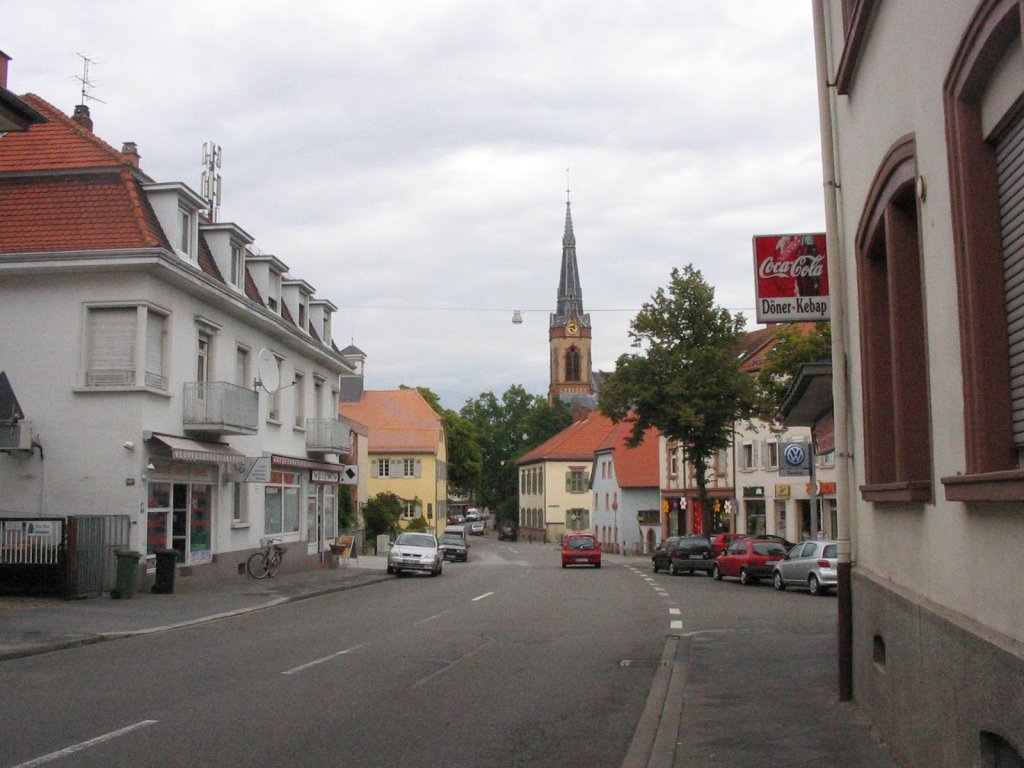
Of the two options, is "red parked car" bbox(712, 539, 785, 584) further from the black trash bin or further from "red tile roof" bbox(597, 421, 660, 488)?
"red tile roof" bbox(597, 421, 660, 488)

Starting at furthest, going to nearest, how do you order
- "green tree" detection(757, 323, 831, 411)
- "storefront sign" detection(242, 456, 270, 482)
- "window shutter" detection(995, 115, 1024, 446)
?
"green tree" detection(757, 323, 831, 411), "storefront sign" detection(242, 456, 270, 482), "window shutter" detection(995, 115, 1024, 446)

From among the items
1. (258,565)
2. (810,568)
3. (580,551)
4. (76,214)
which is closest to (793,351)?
(810,568)

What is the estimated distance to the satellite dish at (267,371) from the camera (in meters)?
28.8

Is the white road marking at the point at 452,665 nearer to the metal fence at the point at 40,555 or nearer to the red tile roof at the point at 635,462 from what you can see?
the metal fence at the point at 40,555

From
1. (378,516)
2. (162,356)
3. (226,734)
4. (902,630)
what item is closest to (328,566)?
(162,356)

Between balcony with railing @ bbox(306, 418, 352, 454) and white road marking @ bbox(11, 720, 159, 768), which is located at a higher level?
balcony with railing @ bbox(306, 418, 352, 454)

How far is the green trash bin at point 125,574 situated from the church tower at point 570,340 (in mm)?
115186

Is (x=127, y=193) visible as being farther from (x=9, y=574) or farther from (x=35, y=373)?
(x=9, y=574)

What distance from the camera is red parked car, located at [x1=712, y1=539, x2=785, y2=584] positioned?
3122 centimetres

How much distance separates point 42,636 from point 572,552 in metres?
29.7

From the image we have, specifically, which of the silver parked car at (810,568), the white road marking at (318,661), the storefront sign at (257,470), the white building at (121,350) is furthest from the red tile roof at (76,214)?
the silver parked car at (810,568)

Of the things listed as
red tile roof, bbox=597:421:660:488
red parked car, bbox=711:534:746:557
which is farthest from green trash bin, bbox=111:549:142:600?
red tile roof, bbox=597:421:660:488

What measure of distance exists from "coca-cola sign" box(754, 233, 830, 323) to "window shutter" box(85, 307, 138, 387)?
16.7 m

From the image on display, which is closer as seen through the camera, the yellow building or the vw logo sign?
the vw logo sign
